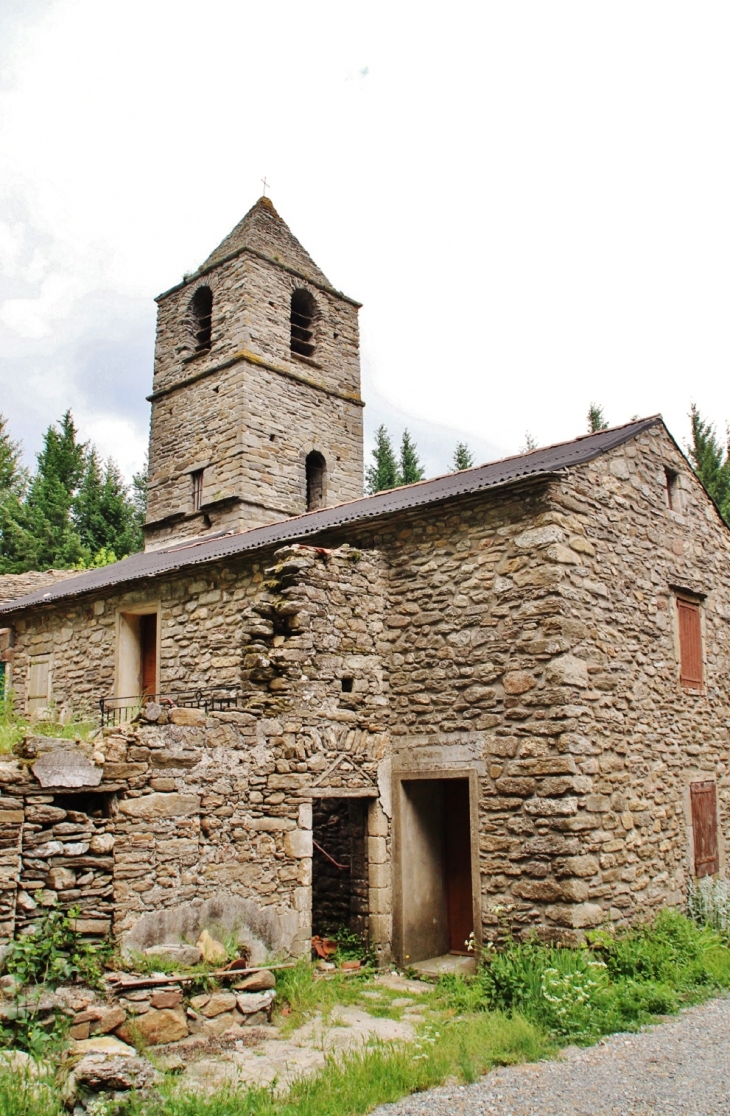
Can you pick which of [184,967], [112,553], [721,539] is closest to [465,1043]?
[184,967]

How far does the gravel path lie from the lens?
5133 millimetres

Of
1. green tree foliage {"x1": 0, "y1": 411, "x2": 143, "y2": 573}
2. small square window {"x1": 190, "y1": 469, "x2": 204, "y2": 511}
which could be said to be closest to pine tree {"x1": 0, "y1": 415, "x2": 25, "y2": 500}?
green tree foliage {"x1": 0, "y1": 411, "x2": 143, "y2": 573}

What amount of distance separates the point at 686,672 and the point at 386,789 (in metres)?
3.89

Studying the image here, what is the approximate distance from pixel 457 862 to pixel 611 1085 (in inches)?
161

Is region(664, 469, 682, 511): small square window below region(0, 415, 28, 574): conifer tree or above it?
below

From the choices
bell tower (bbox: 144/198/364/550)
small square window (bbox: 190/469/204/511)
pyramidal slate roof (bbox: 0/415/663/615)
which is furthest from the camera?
small square window (bbox: 190/469/204/511)

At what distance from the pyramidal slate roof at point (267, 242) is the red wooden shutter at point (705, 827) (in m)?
14.8

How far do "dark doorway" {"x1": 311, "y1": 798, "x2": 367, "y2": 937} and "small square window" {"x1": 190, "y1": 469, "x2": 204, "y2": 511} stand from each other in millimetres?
10549

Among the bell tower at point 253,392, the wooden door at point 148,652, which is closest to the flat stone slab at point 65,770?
the wooden door at point 148,652

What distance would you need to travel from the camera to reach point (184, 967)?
274 inches

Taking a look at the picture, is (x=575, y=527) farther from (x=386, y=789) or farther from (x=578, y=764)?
(x=386, y=789)

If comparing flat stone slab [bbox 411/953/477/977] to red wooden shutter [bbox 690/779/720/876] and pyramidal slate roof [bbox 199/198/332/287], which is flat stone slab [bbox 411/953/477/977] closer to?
red wooden shutter [bbox 690/779/720/876]

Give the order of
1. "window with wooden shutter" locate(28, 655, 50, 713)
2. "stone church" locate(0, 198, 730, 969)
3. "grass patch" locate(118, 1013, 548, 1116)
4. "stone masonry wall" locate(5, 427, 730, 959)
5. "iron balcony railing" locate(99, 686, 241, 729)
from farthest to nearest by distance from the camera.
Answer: "window with wooden shutter" locate(28, 655, 50, 713)
"iron balcony railing" locate(99, 686, 241, 729)
"stone masonry wall" locate(5, 427, 730, 959)
"stone church" locate(0, 198, 730, 969)
"grass patch" locate(118, 1013, 548, 1116)

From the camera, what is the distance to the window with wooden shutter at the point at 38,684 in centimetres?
1373
